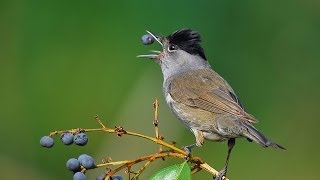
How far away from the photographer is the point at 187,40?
5.98m

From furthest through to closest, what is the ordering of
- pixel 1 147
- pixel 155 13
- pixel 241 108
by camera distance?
pixel 1 147 → pixel 155 13 → pixel 241 108

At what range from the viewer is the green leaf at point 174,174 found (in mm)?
4324

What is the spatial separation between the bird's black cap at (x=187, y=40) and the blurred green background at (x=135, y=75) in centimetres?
170

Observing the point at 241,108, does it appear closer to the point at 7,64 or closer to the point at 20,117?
the point at 20,117

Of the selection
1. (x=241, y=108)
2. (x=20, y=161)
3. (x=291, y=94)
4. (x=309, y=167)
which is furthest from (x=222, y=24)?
(x=241, y=108)

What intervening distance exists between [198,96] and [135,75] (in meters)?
3.17

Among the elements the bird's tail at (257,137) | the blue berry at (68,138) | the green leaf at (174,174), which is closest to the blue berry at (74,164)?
the blue berry at (68,138)

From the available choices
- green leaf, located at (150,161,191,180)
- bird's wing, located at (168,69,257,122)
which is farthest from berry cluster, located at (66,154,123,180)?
bird's wing, located at (168,69,257,122)

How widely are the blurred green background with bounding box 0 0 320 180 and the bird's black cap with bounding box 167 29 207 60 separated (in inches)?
67.0

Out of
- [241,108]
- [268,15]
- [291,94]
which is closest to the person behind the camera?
[241,108]

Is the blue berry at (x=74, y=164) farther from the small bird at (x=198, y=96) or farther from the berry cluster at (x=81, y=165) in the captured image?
the small bird at (x=198, y=96)

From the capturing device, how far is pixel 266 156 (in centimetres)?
855

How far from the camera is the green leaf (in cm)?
432

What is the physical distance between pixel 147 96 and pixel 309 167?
1.46 metres
